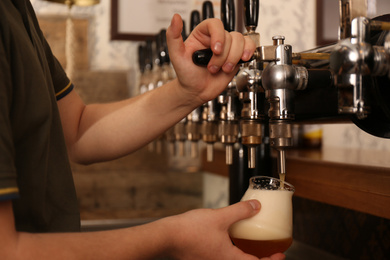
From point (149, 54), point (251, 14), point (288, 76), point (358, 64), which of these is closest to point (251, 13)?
point (251, 14)

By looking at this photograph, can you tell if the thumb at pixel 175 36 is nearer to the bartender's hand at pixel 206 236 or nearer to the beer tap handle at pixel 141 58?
the bartender's hand at pixel 206 236

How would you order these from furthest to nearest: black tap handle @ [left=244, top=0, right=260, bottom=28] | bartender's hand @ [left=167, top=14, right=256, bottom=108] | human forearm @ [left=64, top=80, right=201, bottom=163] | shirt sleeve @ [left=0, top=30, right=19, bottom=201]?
human forearm @ [left=64, top=80, right=201, bottom=163] < black tap handle @ [left=244, top=0, right=260, bottom=28] < bartender's hand @ [left=167, top=14, right=256, bottom=108] < shirt sleeve @ [left=0, top=30, right=19, bottom=201]

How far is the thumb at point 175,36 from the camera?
0.84m

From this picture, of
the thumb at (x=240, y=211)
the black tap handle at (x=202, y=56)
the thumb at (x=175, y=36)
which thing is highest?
the thumb at (x=175, y=36)

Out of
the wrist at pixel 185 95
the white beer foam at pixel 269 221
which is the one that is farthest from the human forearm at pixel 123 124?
the white beer foam at pixel 269 221

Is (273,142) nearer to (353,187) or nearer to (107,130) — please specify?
(353,187)

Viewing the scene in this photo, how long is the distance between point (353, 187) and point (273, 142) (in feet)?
1.04

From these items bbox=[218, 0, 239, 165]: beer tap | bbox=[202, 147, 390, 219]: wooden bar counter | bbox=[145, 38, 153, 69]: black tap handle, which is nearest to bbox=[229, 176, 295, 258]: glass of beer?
bbox=[202, 147, 390, 219]: wooden bar counter

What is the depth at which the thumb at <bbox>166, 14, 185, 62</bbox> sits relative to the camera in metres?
0.84

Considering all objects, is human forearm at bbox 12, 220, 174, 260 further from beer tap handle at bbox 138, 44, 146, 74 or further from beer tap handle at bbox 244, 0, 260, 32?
beer tap handle at bbox 138, 44, 146, 74

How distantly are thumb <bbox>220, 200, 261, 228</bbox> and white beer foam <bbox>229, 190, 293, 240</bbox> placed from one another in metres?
0.01

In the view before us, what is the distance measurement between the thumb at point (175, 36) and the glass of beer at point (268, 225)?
1.04 feet

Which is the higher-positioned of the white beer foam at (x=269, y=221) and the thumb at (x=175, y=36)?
the thumb at (x=175, y=36)

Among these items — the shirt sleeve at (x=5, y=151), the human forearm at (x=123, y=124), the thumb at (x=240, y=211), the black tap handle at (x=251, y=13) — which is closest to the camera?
the shirt sleeve at (x=5, y=151)
